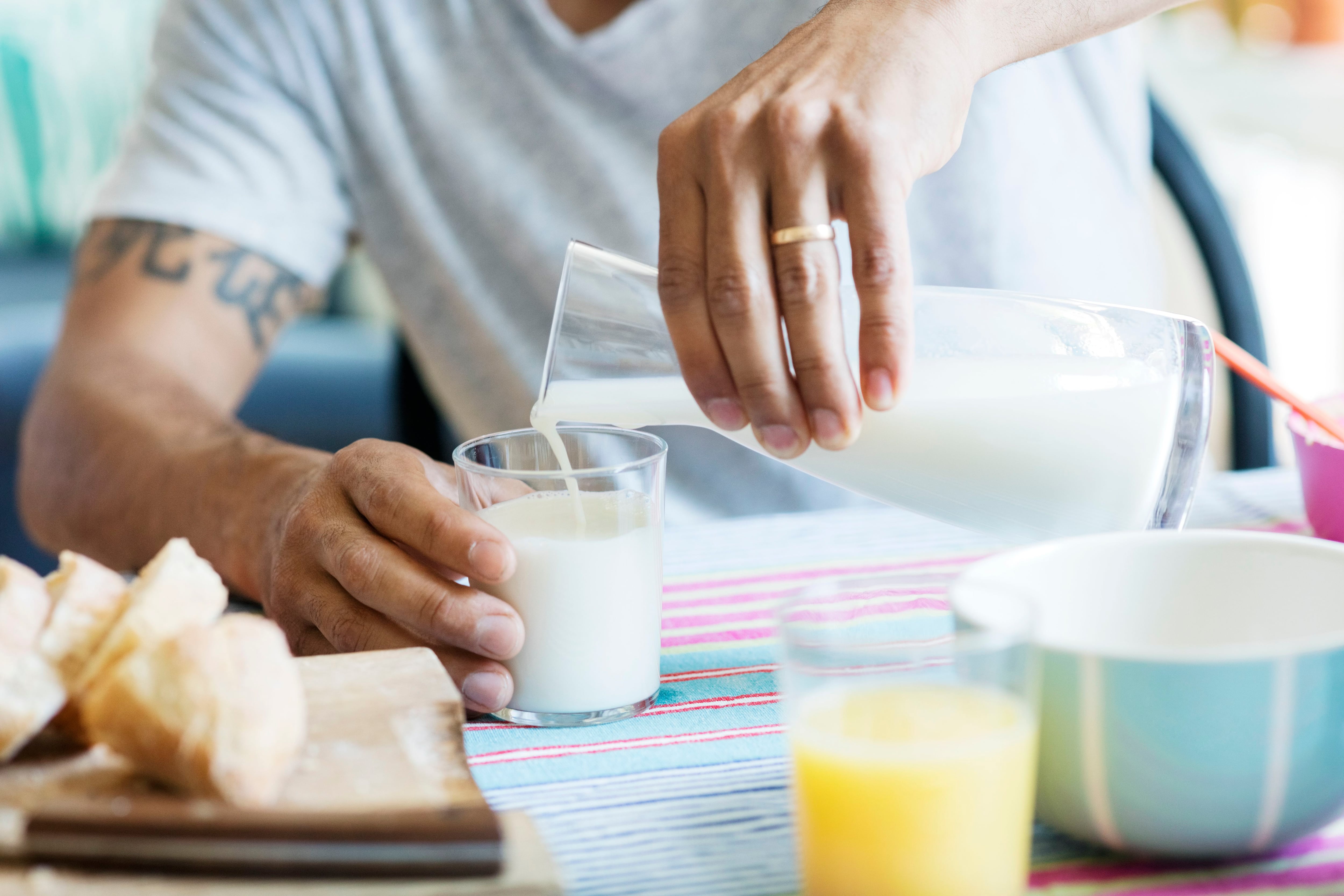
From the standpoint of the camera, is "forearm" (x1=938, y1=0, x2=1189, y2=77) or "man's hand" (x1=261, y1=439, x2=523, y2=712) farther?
"forearm" (x1=938, y1=0, x2=1189, y2=77)

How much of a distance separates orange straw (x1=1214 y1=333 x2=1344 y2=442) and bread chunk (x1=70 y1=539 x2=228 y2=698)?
0.52 meters

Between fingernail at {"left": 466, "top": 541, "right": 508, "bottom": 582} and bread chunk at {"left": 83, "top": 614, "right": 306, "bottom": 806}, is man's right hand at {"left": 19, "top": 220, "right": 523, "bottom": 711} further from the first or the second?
bread chunk at {"left": 83, "top": 614, "right": 306, "bottom": 806}

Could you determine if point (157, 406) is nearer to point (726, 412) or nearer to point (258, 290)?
point (258, 290)

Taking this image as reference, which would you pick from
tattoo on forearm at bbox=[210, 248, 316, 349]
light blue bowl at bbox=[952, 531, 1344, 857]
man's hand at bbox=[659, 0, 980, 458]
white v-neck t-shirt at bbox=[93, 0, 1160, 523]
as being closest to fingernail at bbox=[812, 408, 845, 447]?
man's hand at bbox=[659, 0, 980, 458]

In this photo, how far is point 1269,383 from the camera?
0.70 meters

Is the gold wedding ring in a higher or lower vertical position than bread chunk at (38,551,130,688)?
higher

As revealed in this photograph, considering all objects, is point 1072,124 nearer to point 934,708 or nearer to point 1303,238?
point 934,708

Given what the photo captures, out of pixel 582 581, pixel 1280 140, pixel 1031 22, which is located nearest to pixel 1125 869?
pixel 582 581

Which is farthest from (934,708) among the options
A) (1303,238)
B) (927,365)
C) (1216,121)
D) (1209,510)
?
(1216,121)

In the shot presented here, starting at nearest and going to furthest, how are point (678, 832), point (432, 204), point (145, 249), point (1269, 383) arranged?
1. point (678, 832)
2. point (1269, 383)
3. point (145, 249)
4. point (432, 204)

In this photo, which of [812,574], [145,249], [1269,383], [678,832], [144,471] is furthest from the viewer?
[145,249]

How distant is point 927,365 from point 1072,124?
770mm

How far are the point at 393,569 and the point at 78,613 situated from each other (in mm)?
157

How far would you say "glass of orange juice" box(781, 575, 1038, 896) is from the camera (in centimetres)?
39
